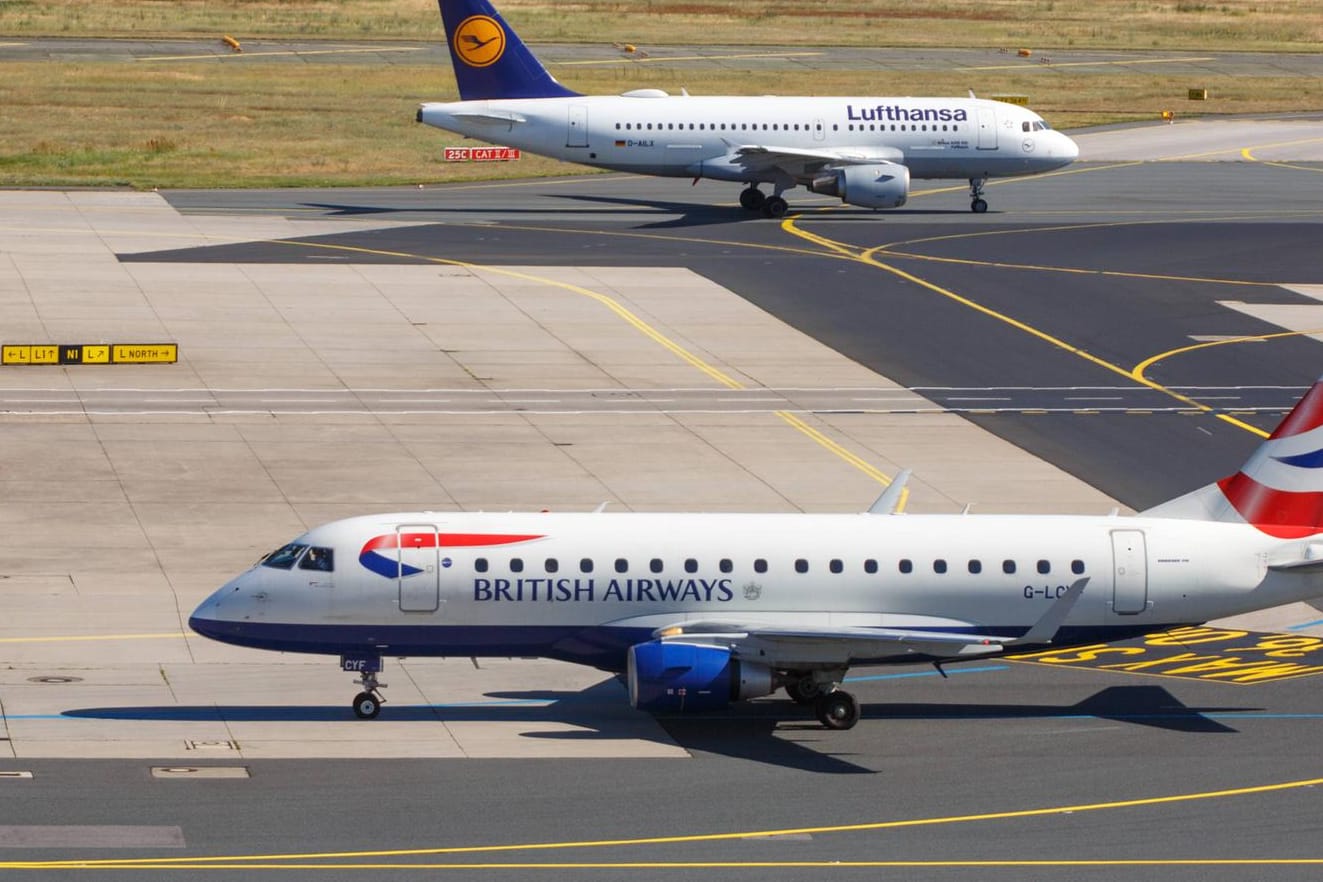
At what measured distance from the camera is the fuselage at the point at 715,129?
96688 mm

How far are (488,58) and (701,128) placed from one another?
1016 centimetres

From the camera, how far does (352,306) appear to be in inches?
2985

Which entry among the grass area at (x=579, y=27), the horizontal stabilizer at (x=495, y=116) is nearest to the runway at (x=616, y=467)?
the horizontal stabilizer at (x=495, y=116)

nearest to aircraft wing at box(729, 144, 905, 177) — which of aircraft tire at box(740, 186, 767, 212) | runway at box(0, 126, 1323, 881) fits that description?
aircraft tire at box(740, 186, 767, 212)

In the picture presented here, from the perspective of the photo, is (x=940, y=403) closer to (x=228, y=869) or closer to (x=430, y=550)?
(x=430, y=550)

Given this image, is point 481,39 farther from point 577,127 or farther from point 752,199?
point 752,199

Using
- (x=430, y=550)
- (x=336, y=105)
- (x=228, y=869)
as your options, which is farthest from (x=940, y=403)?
(x=336, y=105)

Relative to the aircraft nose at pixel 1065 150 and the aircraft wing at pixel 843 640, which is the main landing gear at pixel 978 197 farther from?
the aircraft wing at pixel 843 640

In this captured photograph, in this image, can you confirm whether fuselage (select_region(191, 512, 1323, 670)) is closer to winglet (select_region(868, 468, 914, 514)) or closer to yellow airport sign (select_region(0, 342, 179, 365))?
winglet (select_region(868, 468, 914, 514))

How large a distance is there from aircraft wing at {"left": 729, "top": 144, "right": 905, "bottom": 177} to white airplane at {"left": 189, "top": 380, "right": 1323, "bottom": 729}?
5965 centimetres

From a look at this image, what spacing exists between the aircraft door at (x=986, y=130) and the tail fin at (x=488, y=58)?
1905 cm

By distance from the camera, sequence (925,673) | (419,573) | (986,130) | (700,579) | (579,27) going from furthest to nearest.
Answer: (579,27)
(986,130)
(925,673)
(700,579)
(419,573)

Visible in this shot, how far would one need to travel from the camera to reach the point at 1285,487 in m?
37.4

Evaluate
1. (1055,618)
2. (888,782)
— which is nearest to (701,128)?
(1055,618)
